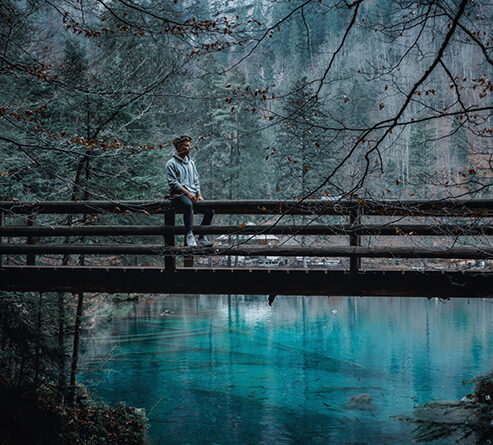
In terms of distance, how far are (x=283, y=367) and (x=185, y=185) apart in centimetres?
964

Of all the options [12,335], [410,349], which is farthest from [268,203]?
[410,349]

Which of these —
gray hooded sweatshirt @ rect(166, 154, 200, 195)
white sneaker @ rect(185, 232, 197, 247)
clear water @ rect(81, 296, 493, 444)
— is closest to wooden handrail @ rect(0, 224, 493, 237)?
white sneaker @ rect(185, 232, 197, 247)

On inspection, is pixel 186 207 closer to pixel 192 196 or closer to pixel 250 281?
pixel 192 196

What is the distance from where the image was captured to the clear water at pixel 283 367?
1016 cm

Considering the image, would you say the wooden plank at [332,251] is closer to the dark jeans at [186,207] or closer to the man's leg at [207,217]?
the dark jeans at [186,207]

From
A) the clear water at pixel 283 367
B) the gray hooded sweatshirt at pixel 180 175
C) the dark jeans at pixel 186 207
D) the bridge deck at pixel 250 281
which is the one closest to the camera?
the bridge deck at pixel 250 281

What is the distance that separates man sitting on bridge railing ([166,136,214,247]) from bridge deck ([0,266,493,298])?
49cm

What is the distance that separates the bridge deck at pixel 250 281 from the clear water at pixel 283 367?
294 centimetres

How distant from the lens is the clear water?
1016cm

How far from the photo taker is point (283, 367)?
47.1 feet

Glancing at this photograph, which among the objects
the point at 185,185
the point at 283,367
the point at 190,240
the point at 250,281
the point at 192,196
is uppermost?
the point at 185,185

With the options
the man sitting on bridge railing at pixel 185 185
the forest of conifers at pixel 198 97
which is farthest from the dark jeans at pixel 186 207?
the forest of conifers at pixel 198 97

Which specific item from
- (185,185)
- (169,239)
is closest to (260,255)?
(169,239)

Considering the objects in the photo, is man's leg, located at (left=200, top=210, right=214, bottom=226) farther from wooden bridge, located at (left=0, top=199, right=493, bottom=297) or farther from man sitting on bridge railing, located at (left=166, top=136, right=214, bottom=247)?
wooden bridge, located at (left=0, top=199, right=493, bottom=297)
